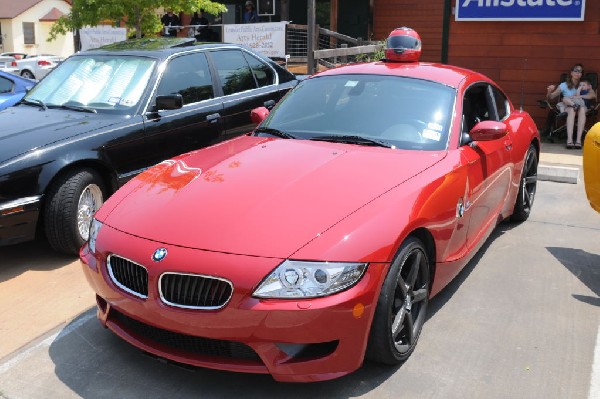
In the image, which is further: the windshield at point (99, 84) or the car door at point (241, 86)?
the car door at point (241, 86)

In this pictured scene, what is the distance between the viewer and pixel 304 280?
2850 mm

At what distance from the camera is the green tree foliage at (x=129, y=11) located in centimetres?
1239

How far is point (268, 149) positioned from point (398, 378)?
1.62 meters

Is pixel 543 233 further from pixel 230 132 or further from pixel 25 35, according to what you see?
pixel 25 35

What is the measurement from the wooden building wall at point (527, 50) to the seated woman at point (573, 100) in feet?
1.53

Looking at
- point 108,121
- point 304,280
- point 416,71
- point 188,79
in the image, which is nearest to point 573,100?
point 416,71

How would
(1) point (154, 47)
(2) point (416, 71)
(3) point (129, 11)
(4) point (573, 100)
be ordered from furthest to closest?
1. (3) point (129, 11)
2. (4) point (573, 100)
3. (1) point (154, 47)
4. (2) point (416, 71)

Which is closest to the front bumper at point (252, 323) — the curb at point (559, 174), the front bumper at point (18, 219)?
the front bumper at point (18, 219)

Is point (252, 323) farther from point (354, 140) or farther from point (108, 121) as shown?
point (108, 121)

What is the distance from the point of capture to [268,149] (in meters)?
4.09

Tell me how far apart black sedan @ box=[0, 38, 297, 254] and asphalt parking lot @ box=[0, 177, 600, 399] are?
52 cm

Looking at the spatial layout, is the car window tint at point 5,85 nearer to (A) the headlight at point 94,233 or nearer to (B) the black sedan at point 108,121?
(B) the black sedan at point 108,121

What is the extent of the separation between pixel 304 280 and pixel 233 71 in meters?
4.32

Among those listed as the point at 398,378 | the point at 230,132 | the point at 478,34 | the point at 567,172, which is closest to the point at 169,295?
the point at 398,378
